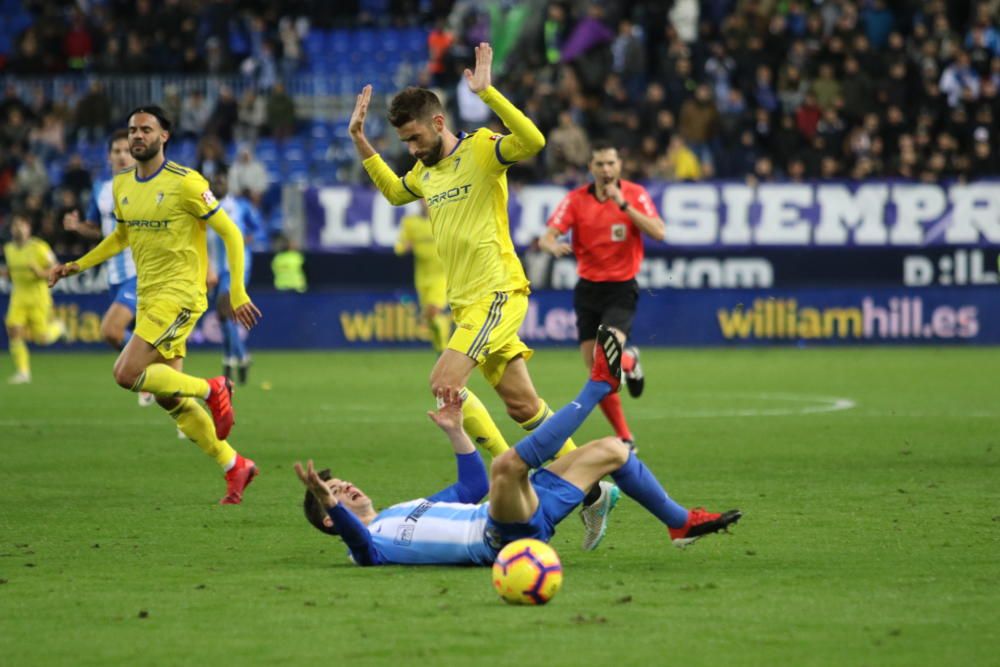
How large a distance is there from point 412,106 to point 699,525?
8.81ft

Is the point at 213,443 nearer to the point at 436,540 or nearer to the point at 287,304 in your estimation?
the point at 436,540

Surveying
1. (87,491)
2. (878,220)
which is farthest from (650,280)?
(87,491)

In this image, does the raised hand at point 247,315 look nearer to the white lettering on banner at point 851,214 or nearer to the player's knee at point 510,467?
the player's knee at point 510,467

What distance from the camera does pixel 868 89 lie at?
28250mm

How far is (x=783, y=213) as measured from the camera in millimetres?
28031

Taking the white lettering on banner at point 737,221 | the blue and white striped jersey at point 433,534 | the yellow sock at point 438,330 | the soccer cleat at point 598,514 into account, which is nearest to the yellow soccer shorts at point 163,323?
the blue and white striped jersey at point 433,534

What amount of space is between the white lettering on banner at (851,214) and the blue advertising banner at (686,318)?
197 cm

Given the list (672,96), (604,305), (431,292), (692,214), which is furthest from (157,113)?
(672,96)

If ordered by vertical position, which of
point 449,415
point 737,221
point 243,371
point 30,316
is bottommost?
point 243,371

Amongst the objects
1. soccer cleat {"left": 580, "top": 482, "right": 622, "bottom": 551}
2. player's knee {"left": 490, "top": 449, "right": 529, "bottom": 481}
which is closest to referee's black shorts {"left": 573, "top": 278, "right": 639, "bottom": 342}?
soccer cleat {"left": 580, "top": 482, "right": 622, "bottom": 551}

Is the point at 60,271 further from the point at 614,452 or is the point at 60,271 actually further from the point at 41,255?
the point at 41,255

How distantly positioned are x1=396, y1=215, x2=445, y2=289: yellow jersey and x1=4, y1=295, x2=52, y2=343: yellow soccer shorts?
4854mm

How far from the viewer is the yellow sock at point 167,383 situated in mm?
10898

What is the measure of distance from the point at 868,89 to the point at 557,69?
537 cm
